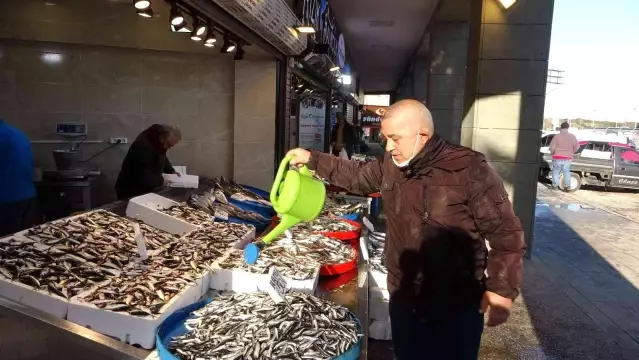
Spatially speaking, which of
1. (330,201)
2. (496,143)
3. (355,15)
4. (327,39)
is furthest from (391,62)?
(330,201)

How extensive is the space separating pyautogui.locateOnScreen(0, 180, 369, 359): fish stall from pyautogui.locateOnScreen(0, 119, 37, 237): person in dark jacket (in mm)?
1963

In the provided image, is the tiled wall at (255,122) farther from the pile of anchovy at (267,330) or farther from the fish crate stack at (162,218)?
the pile of anchovy at (267,330)

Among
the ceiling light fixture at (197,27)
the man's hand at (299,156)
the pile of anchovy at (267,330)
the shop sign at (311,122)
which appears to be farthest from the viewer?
the shop sign at (311,122)

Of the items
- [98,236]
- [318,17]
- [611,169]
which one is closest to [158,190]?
[98,236]

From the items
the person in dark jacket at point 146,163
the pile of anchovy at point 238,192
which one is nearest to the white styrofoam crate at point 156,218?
the pile of anchovy at point 238,192

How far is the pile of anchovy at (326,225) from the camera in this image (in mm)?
5087

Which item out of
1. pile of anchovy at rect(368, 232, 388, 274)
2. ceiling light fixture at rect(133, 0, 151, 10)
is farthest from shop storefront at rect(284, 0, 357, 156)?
ceiling light fixture at rect(133, 0, 151, 10)

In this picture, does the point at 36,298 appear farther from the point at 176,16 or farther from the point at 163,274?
the point at 176,16

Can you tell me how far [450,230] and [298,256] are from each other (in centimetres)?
152

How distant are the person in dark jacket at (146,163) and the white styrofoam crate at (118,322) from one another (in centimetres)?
355

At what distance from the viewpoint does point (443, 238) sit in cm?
288

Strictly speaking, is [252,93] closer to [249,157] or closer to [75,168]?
[249,157]

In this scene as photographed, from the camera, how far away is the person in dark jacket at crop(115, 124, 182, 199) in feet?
20.3

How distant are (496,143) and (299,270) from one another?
623 centimetres
